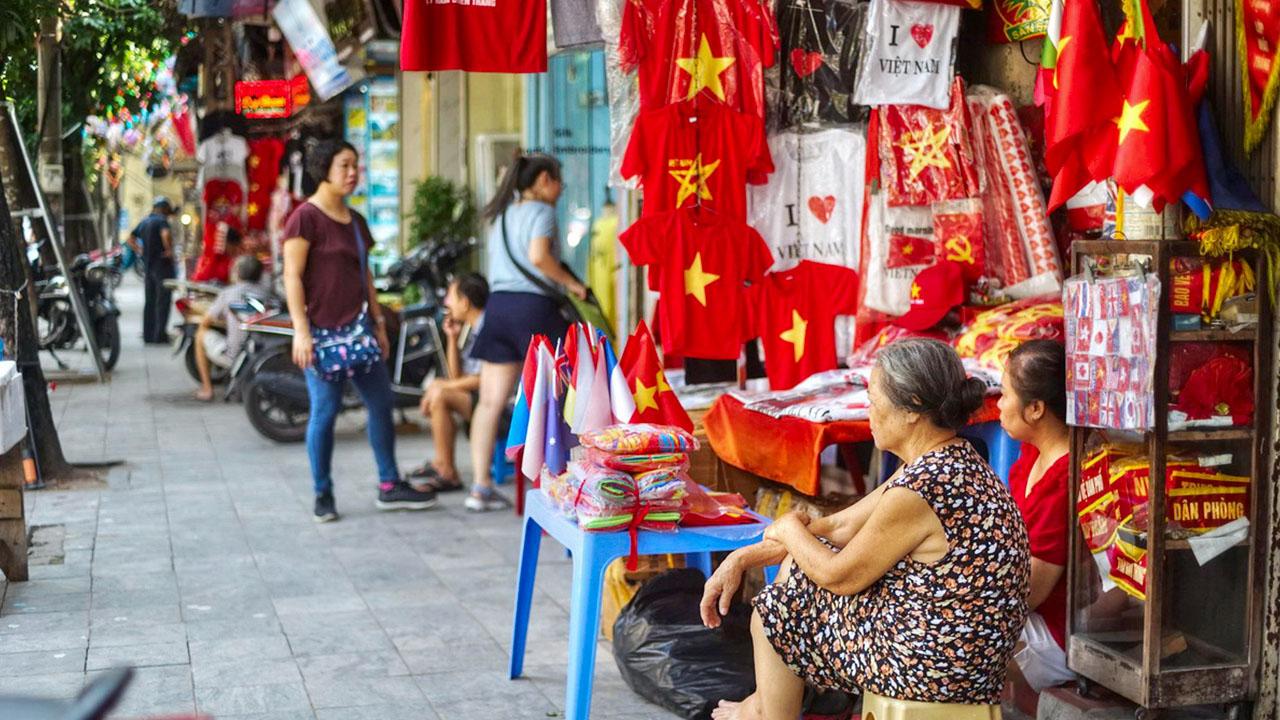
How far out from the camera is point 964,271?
206 inches

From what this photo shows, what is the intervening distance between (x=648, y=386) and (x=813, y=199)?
1.57 metres

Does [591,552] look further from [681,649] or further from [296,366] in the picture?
[296,366]

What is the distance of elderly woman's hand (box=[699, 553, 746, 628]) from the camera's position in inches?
137

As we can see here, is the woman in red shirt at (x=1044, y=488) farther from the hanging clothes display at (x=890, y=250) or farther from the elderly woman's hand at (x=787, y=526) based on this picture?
the hanging clothes display at (x=890, y=250)

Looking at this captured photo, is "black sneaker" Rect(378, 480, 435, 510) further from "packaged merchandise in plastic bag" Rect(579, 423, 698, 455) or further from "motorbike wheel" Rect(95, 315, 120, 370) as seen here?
"motorbike wheel" Rect(95, 315, 120, 370)

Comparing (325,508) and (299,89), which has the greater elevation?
(299,89)

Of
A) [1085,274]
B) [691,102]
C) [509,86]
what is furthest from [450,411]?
[509,86]

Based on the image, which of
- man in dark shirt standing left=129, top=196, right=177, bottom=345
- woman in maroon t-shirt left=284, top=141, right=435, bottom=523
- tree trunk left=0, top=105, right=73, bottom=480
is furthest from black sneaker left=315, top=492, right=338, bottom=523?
man in dark shirt standing left=129, top=196, right=177, bottom=345

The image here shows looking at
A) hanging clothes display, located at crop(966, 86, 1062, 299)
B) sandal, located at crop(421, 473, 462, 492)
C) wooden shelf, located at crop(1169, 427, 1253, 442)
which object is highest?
hanging clothes display, located at crop(966, 86, 1062, 299)

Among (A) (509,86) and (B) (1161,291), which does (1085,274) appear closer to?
(B) (1161,291)

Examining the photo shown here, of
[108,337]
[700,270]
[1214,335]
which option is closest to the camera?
[1214,335]

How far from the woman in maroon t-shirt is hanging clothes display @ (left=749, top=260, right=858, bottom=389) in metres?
2.14

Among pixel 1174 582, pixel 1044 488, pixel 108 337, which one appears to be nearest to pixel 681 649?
pixel 1044 488

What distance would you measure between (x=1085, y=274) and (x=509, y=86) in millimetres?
9943
